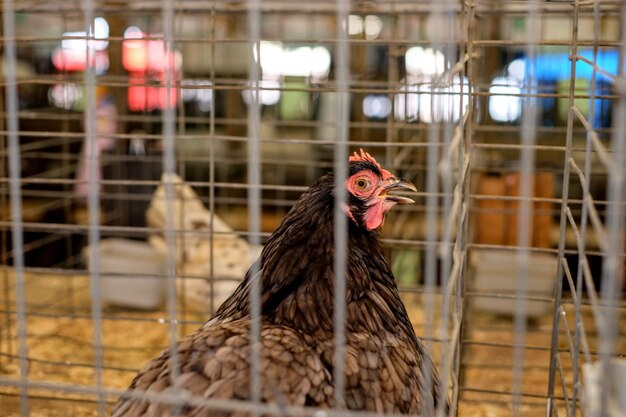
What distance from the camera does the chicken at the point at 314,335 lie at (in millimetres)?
1473

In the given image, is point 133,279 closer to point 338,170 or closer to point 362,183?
point 362,183

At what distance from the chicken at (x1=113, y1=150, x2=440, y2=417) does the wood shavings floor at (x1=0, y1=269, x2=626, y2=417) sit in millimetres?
979

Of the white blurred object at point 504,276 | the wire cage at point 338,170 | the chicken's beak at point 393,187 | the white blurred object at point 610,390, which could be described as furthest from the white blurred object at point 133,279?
the white blurred object at point 610,390

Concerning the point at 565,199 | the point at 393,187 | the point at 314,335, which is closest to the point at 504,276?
the point at 565,199

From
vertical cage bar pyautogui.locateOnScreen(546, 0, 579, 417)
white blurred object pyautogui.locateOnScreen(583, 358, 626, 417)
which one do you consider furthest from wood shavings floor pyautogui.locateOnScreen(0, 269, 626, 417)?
Result: white blurred object pyautogui.locateOnScreen(583, 358, 626, 417)

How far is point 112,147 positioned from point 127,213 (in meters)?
0.87

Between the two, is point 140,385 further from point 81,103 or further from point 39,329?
point 81,103

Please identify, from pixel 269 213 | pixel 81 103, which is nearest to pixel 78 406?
pixel 269 213

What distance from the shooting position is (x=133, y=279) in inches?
165

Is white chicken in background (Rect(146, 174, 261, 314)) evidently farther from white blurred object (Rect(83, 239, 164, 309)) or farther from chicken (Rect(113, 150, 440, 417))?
chicken (Rect(113, 150, 440, 417))

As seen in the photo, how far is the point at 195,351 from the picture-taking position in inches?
60.2

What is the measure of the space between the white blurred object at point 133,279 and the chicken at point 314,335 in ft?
7.92

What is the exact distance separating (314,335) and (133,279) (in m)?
2.74

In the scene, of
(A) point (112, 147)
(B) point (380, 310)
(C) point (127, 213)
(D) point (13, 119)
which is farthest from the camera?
(A) point (112, 147)
